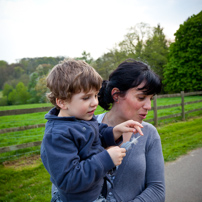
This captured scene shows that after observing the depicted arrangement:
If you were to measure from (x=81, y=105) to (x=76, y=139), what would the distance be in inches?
9.5

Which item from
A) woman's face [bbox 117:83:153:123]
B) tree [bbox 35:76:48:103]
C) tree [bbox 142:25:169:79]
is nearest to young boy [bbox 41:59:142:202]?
woman's face [bbox 117:83:153:123]

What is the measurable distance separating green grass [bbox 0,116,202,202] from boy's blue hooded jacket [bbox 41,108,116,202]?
8.94 feet

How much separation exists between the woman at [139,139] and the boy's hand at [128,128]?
177 mm

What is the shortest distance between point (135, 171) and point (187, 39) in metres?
30.0

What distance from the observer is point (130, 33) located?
2994cm

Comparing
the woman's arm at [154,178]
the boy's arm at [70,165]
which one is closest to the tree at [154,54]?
the woman's arm at [154,178]

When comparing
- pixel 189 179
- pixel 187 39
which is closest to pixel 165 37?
pixel 187 39

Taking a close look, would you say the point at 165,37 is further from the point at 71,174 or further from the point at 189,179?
the point at 71,174

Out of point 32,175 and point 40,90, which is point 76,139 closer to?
point 32,175

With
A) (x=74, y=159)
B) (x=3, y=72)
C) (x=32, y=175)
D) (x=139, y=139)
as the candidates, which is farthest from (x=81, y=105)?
(x=3, y=72)

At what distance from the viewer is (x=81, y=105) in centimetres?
123

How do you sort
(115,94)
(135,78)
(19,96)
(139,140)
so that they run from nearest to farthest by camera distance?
1. (139,140)
2. (135,78)
3. (115,94)
4. (19,96)

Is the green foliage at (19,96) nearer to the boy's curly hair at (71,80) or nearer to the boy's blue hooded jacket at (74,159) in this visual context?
the boy's curly hair at (71,80)

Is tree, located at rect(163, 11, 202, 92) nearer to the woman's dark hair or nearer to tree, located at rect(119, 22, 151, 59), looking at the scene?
tree, located at rect(119, 22, 151, 59)
